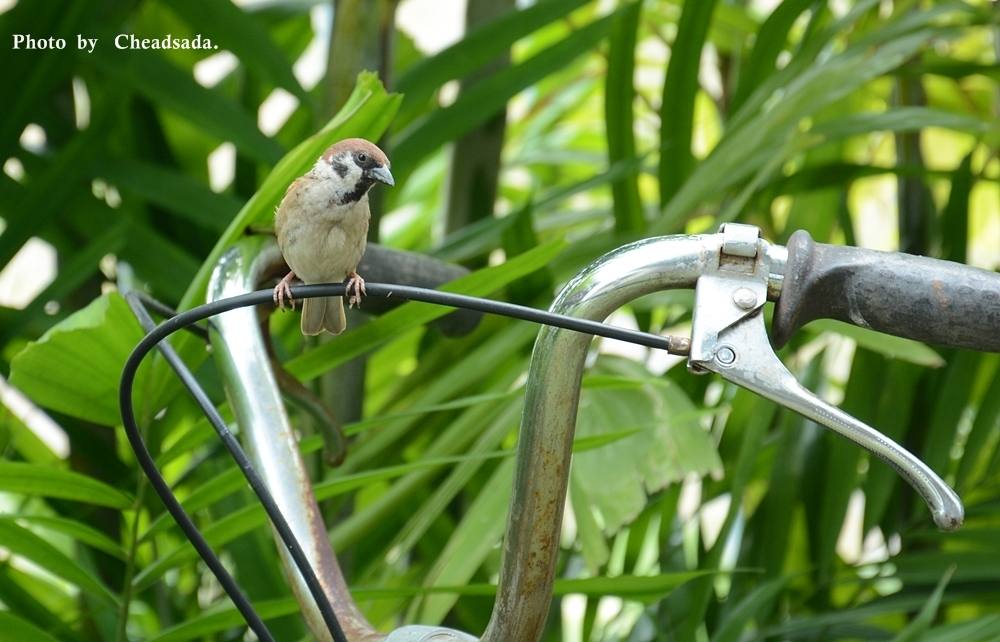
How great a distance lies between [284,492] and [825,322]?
45 centimetres

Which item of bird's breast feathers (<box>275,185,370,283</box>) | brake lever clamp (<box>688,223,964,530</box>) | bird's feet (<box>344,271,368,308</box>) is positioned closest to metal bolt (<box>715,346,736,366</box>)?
brake lever clamp (<box>688,223,964,530</box>)

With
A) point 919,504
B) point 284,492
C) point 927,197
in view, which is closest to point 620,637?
point 919,504

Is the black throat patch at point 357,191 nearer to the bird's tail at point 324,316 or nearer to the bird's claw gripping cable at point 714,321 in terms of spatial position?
the bird's tail at point 324,316

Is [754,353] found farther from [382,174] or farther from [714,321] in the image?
[382,174]

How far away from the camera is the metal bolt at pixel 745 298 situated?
1.48ft

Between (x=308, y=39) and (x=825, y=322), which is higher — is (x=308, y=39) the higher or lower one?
the higher one

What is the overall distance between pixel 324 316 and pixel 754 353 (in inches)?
14.7

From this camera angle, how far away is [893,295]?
1.53ft

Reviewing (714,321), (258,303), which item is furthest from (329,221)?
(714,321)

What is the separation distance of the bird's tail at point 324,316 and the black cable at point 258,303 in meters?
0.17

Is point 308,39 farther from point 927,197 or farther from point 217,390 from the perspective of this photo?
point 927,197

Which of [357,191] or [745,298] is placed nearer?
[745,298]

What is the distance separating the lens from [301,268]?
720mm

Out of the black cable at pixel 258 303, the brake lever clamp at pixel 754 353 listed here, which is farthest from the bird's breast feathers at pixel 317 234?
the brake lever clamp at pixel 754 353
